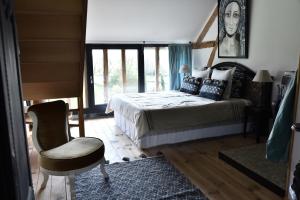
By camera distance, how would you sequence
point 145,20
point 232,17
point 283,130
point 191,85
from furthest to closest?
1. point 145,20
2. point 191,85
3. point 232,17
4. point 283,130

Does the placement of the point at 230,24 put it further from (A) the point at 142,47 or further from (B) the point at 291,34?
(A) the point at 142,47

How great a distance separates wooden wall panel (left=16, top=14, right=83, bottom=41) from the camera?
228 centimetres

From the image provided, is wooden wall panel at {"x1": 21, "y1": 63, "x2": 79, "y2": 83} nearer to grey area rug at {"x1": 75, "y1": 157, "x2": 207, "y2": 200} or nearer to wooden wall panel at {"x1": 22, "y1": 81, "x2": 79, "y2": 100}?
wooden wall panel at {"x1": 22, "y1": 81, "x2": 79, "y2": 100}

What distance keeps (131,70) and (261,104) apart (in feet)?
10.2

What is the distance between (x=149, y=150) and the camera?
3.62 meters

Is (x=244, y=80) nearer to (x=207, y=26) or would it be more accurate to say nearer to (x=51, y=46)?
(x=207, y=26)

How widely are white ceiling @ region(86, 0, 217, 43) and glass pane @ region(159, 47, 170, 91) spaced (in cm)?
29

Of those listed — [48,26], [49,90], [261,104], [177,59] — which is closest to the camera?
[48,26]

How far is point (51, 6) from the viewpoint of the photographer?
7.19ft

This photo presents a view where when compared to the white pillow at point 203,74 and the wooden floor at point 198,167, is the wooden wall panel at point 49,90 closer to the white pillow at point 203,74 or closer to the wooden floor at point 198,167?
the wooden floor at point 198,167

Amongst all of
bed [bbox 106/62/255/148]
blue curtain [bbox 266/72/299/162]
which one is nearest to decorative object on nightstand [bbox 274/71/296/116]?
bed [bbox 106/62/255/148]

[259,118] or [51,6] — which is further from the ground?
[51,6]

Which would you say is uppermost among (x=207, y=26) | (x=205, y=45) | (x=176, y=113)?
(x=207, y=26)

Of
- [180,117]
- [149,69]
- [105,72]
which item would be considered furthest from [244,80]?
[105,72]
